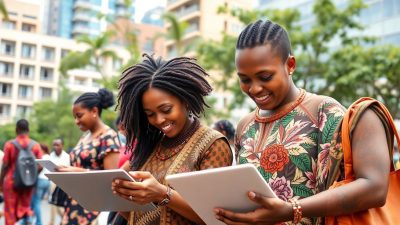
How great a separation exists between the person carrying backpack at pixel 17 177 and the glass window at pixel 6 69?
5066 cm

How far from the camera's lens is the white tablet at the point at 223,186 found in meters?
1.62

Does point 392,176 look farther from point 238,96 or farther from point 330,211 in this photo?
point 238,96

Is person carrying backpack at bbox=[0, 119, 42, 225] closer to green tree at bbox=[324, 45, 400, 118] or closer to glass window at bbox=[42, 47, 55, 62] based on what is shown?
green tree at bbox=[324, 45, 400, 118]

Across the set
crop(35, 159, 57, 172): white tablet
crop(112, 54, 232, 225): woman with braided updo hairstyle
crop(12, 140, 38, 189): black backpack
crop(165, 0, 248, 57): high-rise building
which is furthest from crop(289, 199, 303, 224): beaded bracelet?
crop(165, 0, 248, 57): high-rise building

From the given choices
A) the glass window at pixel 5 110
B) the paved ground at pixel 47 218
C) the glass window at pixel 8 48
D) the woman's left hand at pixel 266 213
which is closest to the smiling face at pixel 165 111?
the woman's left hand at pixel 266 213

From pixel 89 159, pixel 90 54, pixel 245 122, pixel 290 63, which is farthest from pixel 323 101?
pixel 90 54

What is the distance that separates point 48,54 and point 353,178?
60.5 m

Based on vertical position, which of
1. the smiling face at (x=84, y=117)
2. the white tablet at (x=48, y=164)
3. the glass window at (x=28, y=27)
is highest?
the glass window at (x=28, y=27)

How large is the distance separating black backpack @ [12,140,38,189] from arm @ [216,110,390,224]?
19.1 ft

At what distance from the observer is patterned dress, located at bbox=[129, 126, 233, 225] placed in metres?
2.40

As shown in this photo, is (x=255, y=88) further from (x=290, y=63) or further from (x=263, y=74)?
(x=290, y=63)

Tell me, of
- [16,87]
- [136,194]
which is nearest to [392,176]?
[136,194]

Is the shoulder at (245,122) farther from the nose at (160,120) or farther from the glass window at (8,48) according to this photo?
the glass window at (8,48)

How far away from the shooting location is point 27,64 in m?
57.3
